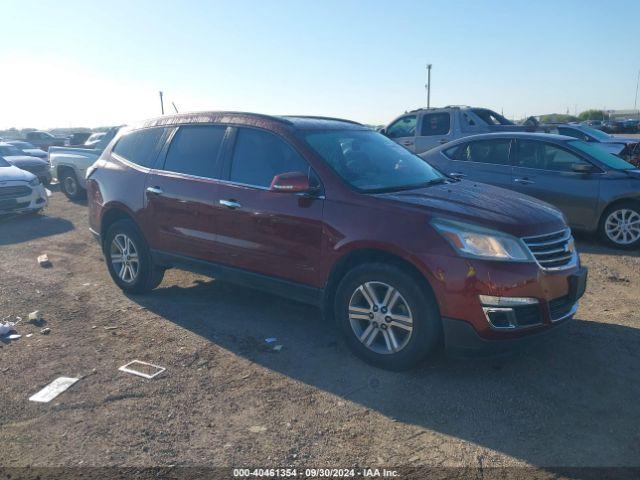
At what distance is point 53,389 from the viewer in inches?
155

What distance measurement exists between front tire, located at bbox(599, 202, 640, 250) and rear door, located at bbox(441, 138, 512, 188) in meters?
1.42

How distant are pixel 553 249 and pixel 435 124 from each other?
9.73 meters

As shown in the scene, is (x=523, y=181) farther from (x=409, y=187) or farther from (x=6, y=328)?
(x=6, y=328)

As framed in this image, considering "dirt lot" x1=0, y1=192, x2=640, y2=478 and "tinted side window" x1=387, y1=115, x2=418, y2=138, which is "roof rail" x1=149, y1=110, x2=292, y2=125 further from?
"tinted side window" x1=387, y1=115, x2=418, y2=138

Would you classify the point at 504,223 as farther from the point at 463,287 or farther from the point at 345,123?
the point at 345,123

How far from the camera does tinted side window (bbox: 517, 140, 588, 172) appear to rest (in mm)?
8086

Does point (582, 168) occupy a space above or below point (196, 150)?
below

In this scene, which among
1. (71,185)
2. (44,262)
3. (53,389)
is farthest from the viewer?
(71,185)

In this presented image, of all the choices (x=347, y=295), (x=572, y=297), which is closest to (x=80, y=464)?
(x=347, y=295)

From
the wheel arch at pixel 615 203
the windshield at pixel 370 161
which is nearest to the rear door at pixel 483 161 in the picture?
the wheel arch at pixel 615 203

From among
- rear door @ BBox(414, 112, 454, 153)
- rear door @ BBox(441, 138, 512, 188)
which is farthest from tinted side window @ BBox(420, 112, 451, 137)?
rear door @ BBox(441, 138, 512, 188)

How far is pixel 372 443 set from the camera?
3.21 metres

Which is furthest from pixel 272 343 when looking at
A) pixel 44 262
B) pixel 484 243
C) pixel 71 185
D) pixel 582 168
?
pixel 71 185

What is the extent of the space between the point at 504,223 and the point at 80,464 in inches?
118
